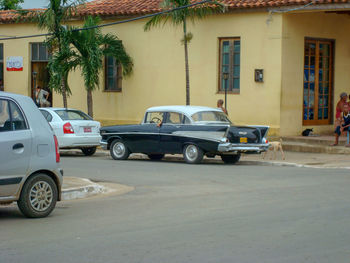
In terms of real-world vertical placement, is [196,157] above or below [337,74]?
below

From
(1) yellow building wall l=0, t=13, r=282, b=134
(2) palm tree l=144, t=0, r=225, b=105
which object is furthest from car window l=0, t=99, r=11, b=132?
(1) yellow building wall l=0, t=13, r=282, b=134

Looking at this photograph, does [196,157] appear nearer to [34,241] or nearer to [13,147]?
[13,147]

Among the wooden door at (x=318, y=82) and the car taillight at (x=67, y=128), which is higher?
the wooden door at (x=318, y=82)

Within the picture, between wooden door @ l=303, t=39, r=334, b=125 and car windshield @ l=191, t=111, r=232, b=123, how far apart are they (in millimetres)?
6564

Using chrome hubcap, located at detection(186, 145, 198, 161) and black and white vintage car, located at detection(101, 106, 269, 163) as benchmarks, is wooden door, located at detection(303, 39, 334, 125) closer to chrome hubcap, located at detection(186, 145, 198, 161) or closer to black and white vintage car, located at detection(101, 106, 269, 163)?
black and white vintage car, located at detection(101, 106, 269, 163)

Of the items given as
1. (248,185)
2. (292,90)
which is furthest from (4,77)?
(248,185)

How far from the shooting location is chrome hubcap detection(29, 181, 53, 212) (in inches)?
378

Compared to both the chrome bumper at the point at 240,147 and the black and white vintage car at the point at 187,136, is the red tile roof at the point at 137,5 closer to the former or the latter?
the black and white vintage car at the point at 187,136

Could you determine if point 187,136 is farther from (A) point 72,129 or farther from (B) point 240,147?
(A) point 72,129

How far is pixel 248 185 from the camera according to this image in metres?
13.4

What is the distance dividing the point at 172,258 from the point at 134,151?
1258 cm

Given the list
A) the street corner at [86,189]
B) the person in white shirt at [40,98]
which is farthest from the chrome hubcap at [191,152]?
the person in white shirt at [40,98]

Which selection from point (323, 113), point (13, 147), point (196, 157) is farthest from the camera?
point (323, 113)

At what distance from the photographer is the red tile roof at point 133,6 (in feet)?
75.3
